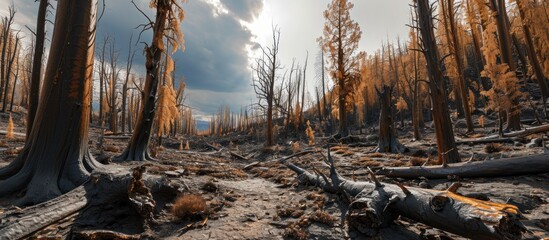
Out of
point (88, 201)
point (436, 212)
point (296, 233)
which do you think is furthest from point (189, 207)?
point (436, 212)

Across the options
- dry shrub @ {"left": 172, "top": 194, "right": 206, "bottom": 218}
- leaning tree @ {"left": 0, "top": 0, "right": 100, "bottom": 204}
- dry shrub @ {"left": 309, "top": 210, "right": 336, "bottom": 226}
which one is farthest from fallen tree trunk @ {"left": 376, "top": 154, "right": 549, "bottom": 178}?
leaning tree @ {"left": 0, "top": 0, "right": 100, "bottom": 204}

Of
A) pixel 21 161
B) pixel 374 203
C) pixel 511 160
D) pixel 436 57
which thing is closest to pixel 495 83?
pixel 436 57

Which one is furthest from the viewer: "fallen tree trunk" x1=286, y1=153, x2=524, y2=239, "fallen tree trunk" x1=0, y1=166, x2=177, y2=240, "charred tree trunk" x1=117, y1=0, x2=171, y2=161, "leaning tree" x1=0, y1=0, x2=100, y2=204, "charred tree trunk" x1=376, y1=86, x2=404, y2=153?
"charred tree trunk" x1=376, y1=86, x2=404, y2=153

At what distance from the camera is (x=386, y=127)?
10359 mm

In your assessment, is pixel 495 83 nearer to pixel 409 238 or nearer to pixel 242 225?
pixel 409 238

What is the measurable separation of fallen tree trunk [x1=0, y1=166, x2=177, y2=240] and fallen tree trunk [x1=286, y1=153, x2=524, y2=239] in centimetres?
272

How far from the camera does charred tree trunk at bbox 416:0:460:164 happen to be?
5.68 meters

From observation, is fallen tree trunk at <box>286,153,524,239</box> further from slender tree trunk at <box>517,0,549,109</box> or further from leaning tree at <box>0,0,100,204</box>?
slender tree trunk at <box>517,0,549,109</box>

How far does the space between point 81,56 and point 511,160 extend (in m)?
8.35

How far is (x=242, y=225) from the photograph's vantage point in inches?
128

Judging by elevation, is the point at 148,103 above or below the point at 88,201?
above

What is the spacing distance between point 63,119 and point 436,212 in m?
5.64

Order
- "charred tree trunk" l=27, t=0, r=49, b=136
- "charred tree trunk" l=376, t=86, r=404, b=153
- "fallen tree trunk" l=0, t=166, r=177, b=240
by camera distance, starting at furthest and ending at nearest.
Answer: "charred tree trunk" l=376, t=86, r=404, b=153 < "charred tree trunk" l=27, t=0, r=49, b=136 < "fallen tree trunk" l=0, t=166, r=177, b=240

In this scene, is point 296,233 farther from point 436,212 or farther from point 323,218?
point 436,212
